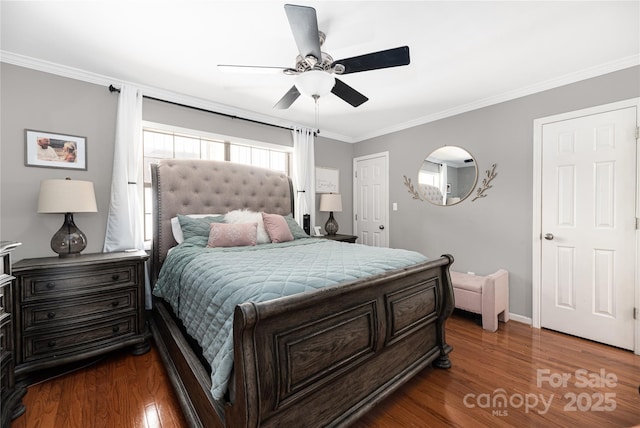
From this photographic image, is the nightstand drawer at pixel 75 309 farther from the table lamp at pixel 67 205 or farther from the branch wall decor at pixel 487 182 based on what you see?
the branch wall decor at pixel 487 182

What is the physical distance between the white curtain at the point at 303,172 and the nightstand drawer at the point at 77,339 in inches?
92.2

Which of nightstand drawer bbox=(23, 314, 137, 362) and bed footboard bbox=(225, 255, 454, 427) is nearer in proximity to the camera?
bed footboard bbox=(225, 255, 454, 427)

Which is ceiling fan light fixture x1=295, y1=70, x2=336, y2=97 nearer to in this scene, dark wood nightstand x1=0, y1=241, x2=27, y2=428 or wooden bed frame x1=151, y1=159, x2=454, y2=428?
wooden bed frame x1=151, y1=159, x2=454, y2=428

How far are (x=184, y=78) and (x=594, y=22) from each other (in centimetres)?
338

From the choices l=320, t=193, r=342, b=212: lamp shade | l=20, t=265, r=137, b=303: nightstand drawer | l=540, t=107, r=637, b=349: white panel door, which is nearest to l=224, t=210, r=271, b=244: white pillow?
l=20, t=265, r=137, b=303: nightstand drawer

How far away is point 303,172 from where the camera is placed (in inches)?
159

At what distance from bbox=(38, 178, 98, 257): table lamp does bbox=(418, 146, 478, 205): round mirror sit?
3777 millimetres

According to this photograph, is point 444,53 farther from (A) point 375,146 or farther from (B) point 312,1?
(A) point 375,146

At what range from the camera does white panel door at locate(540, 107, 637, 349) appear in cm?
238

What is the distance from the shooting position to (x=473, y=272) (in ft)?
11.0

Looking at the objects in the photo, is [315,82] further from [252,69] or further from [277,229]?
[277,229]

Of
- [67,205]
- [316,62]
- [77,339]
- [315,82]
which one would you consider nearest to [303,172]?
[315,82]

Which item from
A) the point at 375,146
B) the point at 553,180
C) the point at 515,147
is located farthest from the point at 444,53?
the point at 375,146

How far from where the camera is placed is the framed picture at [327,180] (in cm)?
443
